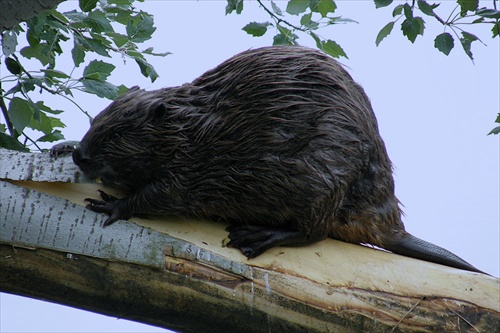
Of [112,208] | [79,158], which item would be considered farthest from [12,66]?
[112,208]

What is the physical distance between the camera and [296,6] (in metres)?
3.24

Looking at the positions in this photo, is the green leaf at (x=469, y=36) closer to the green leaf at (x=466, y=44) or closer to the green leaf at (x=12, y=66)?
the green leaf at (x=466, y=44)

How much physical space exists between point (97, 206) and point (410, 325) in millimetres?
1193

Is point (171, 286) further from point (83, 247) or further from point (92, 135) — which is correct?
point (92, 135)

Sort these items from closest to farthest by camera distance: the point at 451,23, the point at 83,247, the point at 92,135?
the point at 83,247 → the point at 92,135 → the point at 451,23

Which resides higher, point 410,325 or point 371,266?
point 371,266

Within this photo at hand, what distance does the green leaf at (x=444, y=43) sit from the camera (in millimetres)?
2854

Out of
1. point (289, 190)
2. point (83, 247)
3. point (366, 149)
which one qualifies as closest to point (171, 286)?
point (83, 247)

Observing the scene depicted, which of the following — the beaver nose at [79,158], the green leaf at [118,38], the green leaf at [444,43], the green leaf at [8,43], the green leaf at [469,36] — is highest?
the green leaf at [469,36]

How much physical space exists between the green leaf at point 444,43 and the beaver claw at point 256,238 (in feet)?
3.49

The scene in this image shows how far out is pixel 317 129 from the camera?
8.30 ft

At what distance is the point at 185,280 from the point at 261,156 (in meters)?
0.56

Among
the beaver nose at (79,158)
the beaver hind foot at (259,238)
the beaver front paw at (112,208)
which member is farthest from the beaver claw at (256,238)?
the beaver nose at (79,158)

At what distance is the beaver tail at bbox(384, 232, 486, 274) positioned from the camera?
2600 mm
